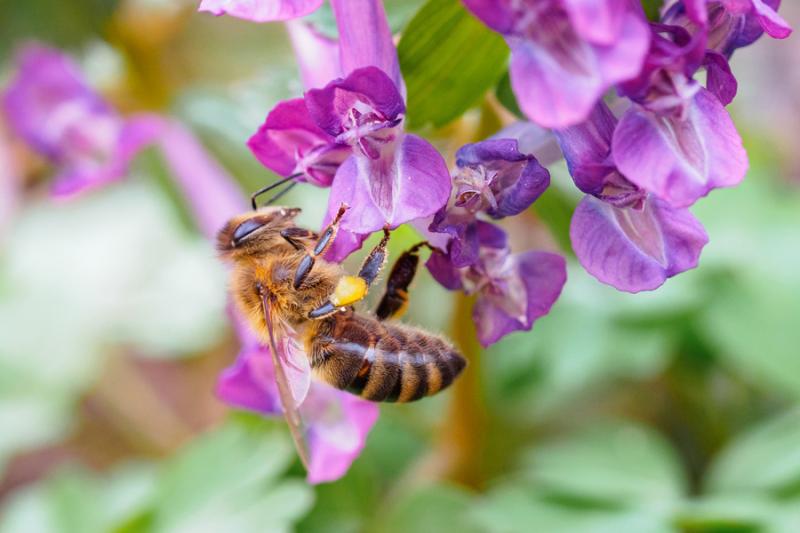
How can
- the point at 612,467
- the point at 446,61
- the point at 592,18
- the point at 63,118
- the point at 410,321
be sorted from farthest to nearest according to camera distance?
the point at 63,118
the point at 612,467
the point at 410,321
the point at 446,61
the point at 592,18

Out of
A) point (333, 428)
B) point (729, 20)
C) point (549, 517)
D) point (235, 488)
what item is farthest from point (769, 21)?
point (235, 488)

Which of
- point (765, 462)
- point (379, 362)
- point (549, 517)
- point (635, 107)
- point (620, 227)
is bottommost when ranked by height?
point (765, 462)

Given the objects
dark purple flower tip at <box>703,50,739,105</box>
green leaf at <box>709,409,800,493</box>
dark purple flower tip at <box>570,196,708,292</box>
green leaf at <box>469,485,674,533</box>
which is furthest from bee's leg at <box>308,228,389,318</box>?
green leaf at <box>709,409,800,493</box>

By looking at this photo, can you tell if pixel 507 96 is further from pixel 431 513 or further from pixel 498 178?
pixel 431 513

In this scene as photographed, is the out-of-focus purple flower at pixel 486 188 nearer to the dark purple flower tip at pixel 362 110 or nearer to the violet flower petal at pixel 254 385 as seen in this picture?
the dark purple flower tip at pixel 362 110

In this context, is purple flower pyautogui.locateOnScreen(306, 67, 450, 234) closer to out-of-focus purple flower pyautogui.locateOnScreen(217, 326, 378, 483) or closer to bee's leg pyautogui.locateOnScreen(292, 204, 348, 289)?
bee's leg pyautogui.locateOnScreen(292, 204, 348, 289)

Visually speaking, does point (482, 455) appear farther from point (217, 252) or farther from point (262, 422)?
point (217, 252)

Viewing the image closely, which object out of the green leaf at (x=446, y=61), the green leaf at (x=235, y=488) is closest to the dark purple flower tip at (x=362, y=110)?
the green leaf at (x=446, y=61)
